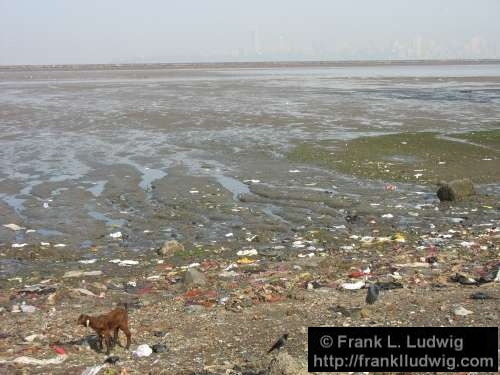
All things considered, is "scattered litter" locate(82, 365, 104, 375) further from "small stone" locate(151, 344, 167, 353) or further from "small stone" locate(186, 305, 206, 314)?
"small stone" locate(186, 305, 206, 314)

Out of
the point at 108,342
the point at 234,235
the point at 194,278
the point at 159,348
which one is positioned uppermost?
the point at 108,342

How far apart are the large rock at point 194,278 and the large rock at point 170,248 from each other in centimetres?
144

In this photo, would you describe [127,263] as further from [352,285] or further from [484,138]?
[484,138]

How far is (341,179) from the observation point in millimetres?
14211

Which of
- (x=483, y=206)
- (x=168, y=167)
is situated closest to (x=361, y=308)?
(x=483, y=206)

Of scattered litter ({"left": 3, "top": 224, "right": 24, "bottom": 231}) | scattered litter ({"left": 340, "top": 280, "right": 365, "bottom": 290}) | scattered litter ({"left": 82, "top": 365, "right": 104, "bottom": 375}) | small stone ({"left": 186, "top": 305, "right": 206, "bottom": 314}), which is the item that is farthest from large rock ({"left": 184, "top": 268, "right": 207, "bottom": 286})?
scattered litter ({"left": 3, "top": 224, "right": 24, "bottom": 231})

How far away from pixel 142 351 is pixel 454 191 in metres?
8.50

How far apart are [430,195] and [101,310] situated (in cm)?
830

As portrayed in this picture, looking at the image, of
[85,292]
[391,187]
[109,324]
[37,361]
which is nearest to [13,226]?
[85,292]

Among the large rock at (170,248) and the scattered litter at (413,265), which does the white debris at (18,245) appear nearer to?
the large rock at (170,248)

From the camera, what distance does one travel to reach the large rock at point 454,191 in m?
11.8

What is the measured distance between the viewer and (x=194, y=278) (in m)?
7.46

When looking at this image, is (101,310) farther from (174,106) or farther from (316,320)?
(174,106)

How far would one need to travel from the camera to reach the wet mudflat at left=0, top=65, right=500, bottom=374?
5.96 meters
